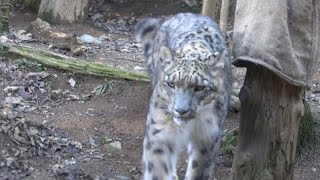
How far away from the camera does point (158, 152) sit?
211 inches

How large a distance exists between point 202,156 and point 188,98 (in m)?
0.81

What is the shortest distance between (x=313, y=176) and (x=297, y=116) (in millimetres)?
1399

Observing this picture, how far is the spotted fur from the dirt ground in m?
0.93

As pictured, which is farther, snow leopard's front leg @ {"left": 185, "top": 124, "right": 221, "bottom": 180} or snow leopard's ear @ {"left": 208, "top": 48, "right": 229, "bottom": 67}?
snow leopard's front leg @ {"left": 185, "top": 124, "right": 221, "bottom": 180}

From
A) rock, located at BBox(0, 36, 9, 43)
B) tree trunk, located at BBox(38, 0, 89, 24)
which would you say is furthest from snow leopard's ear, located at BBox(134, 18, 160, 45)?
tree trunk, located at BBox(38, 0, 89, 24)

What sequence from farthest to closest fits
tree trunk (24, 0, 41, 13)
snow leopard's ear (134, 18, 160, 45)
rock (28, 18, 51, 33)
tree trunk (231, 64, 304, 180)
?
tree trunk (24, 0, 41, 13) → rock (28, 18, 51, 33) → snow leopard's ear (134, 18, 160, 45) → tree trunk (231, 64, 304, 180)

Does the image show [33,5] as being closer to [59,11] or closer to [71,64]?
[59,11]

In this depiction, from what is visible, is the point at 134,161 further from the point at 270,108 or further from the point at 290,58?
the point at 290,58

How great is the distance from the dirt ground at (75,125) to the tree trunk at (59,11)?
5.32 feet

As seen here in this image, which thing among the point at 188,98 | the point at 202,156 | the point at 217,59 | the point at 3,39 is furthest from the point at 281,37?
the point at 3,39

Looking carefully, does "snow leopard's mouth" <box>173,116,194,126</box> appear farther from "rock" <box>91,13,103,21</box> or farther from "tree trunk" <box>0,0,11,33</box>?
"rock" <box>91,13,103,21</box>

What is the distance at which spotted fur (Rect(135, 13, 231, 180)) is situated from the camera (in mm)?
4840

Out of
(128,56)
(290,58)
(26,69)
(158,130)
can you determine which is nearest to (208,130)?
(158,130)

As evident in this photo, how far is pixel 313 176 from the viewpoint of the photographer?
21.5 ft
